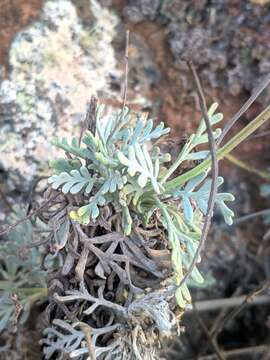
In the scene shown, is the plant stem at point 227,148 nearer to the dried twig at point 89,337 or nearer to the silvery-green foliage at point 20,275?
the dried twig at point 89,337

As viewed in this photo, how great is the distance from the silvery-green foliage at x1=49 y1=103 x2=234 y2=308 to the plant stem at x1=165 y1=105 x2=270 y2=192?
16mm

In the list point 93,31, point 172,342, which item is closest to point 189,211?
point 172,342

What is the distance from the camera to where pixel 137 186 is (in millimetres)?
860

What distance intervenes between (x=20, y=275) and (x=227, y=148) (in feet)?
1.71

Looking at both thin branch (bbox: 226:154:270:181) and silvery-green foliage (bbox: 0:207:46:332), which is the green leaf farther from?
thin branch (bbox: 226:154:270:181)

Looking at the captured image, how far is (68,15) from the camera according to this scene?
130cm

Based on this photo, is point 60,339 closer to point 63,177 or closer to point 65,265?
point 65,265

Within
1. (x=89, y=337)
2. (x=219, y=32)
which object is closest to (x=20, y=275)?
(x=89, y=337)

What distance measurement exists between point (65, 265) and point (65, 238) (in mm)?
47

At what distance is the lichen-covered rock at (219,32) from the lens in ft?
4.30

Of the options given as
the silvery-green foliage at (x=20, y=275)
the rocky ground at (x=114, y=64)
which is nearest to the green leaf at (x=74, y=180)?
the silvery-green foliage at (x=20, y=275)

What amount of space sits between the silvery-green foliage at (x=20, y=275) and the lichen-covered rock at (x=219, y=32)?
0.49 metres

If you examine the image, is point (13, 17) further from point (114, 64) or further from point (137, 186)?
point (137, 186)

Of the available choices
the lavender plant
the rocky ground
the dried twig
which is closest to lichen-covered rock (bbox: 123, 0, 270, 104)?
the rocky ground
